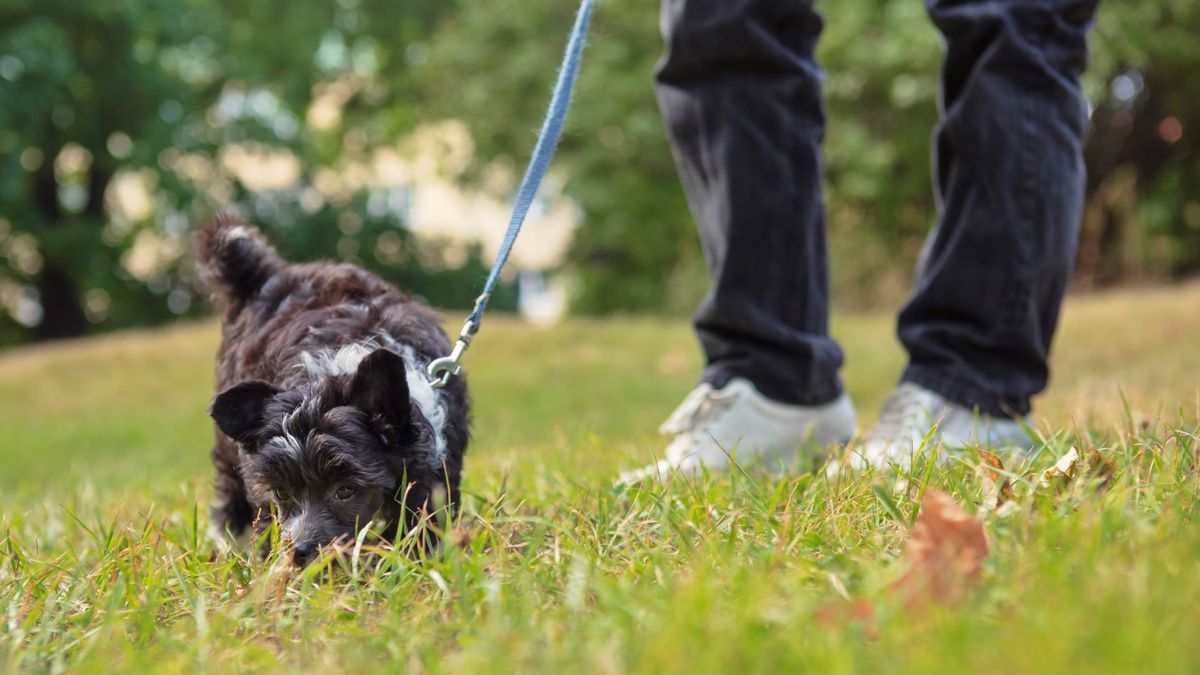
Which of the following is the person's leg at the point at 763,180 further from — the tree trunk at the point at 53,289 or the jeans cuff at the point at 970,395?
the tree trunk at the point at 53,289

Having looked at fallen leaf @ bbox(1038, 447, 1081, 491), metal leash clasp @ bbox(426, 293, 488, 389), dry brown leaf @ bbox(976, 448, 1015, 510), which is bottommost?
dry brown leaf @ bbox(976, 448, 1015, 510)

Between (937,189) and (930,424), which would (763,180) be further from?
(930,424)

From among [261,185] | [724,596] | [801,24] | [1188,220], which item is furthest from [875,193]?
[724,596]

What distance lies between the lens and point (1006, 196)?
3314mm

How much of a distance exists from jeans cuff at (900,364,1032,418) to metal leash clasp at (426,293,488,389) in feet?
4.92

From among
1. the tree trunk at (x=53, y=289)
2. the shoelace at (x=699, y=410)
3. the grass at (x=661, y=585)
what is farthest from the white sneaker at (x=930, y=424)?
the tree trunk at (x=53, y=289)

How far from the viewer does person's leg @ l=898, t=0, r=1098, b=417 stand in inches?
129

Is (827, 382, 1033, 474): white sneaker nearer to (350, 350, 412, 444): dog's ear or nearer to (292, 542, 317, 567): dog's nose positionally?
(350, 350, 412, 444): dog's ear

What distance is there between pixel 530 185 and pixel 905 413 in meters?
1.42

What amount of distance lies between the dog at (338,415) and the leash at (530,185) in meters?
0.10

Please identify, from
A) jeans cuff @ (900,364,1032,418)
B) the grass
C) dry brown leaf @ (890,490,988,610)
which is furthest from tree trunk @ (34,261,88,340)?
dry brown leaf @ (890,490,988,610)

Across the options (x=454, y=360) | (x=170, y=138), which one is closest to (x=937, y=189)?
(x=454, y=360)

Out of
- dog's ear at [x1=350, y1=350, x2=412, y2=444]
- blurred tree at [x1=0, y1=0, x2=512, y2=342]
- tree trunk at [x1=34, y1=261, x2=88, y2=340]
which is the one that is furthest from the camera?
tree trunk at [x1=34, y1=261, x2=88, y2=340]

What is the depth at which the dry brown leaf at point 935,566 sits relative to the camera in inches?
61.7
